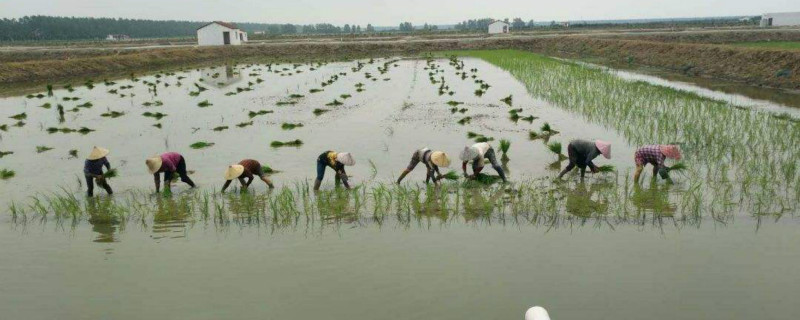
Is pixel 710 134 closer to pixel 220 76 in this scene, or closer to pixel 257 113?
pixel 257 113

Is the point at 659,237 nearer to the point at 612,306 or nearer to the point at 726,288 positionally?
the point at 726,288

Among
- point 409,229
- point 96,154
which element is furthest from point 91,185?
point 409,229

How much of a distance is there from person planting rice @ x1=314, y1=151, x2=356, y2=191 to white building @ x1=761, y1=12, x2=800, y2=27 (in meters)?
55.2

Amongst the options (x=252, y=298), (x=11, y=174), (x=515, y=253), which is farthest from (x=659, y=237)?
(x=11, y=174)

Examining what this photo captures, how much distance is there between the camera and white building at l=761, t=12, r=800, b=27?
4688cm

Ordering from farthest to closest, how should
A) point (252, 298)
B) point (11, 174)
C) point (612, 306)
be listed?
1. point (11, 174)
2. point (252, 298)
3. point (612, 306)

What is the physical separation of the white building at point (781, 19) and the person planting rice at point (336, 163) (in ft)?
181

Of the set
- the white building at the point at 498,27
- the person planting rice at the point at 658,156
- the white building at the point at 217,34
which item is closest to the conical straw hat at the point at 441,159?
the person planting rice at the point at 658,156

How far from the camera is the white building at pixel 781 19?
4688 cm

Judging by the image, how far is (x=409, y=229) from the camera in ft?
18.6

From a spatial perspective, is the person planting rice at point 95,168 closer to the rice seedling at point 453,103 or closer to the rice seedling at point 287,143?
the rice seedling at point 287,143

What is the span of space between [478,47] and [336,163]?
32.2 metres

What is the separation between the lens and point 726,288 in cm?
423

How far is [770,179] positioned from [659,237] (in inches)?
103
